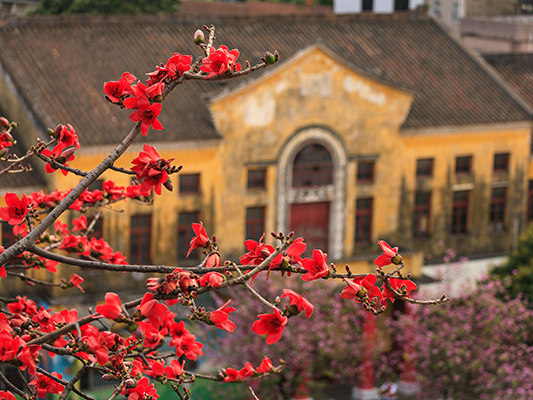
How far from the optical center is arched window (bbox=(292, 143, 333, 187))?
3447 cm

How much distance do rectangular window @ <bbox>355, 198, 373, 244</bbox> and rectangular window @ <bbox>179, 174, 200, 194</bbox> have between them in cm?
638

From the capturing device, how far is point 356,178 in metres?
35.6

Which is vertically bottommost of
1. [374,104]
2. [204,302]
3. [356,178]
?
[204,302]

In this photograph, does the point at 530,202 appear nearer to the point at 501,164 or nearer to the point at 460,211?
the point at 501,164

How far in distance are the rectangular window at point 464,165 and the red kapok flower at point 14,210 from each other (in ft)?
99.3

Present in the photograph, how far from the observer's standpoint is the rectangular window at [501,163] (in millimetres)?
38281

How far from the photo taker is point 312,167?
34.8m

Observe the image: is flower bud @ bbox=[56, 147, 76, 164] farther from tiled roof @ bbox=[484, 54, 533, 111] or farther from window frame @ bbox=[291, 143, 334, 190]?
tiled roof @ bbox=[484, 54, 533, 111]

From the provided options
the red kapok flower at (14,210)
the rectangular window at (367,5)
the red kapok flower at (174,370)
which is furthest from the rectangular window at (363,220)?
the red kapok flower at (14,210)

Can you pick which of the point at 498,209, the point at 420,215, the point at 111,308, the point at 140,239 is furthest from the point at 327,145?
the point at 111,308

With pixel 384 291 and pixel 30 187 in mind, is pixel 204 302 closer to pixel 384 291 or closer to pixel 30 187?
pixel 30 187

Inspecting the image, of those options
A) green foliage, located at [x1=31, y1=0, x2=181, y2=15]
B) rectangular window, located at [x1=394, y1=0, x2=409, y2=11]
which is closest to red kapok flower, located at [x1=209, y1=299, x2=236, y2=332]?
green foliage, located at [x1=31, y1=0, x2=181, y2=15]

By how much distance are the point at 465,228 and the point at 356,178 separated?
5.72 m

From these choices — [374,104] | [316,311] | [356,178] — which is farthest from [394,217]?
[316,311]
